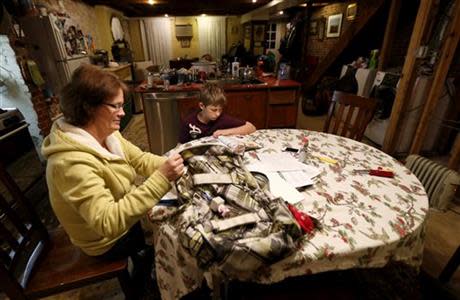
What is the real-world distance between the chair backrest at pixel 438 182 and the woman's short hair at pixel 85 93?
1812 millimetres

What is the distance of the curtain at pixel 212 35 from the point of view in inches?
301

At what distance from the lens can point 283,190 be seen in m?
0.97

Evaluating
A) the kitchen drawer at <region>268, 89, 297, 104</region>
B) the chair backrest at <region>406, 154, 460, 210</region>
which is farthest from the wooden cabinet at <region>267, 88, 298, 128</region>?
the chair backrest at <region>406, 154, 460, 210</region>

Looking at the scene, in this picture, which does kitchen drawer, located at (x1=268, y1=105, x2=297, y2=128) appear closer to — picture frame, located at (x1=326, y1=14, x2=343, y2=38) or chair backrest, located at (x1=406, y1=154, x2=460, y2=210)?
chair backrest, located at (x1=406, y1=154, x2=460, y2=210)

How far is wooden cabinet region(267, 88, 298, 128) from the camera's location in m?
2.87

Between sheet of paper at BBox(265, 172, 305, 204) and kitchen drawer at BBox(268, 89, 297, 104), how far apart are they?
1.97 m

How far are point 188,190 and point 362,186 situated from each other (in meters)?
0.75

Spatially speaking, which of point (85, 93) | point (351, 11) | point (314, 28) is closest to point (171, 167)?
point (85, 93)

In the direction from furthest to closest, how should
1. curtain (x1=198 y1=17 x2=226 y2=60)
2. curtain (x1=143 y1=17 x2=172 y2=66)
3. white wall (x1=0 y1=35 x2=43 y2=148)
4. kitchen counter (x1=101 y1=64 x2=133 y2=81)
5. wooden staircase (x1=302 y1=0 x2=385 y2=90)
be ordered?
curtain (x1=198 y1=17 x2=226 y2=60)
curtain (x1=143 y1=17 x2=172 y2=66)
kitchen counter (x1=101 y1=64 x2=133 y2=81)
wooden staircase (x1=302 y1=0 x2=385 y2=90)
white wall (x1=0 y1=35 x2=43 y2=148)

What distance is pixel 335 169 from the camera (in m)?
1.16

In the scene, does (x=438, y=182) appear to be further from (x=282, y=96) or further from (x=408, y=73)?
(x=282, y=96)

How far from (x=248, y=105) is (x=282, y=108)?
0.46m

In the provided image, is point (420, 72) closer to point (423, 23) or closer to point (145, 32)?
point (423, 23)

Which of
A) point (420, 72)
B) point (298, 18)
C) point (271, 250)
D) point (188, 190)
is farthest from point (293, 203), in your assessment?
point (298, 18)
